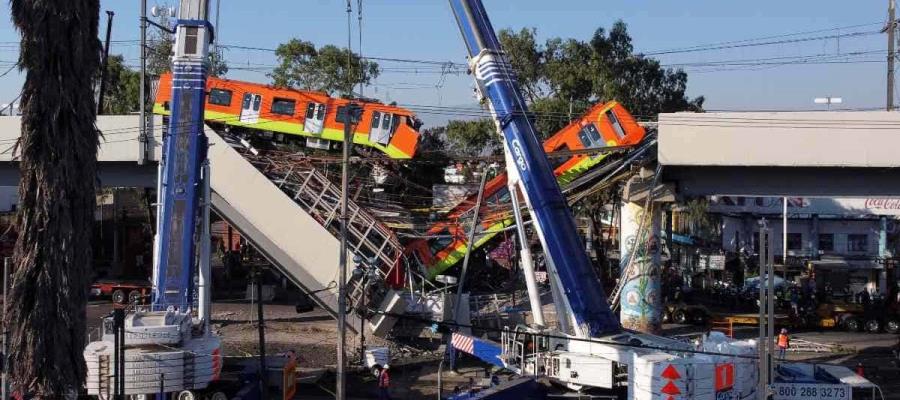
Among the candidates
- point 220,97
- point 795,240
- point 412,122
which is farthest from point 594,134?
point 795,240

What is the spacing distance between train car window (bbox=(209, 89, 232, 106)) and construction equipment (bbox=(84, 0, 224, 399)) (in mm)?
17149

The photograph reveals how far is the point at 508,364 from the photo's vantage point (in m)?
24.1

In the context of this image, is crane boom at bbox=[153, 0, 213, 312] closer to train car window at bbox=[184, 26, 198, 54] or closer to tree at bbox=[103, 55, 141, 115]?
train car window at bbox=[184, 26, 198, 54]

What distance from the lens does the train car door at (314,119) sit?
40.4m

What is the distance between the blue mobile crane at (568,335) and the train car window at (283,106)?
16.1m

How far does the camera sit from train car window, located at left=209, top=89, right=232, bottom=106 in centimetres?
4009

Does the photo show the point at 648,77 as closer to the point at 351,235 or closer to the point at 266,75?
the point at 266,75

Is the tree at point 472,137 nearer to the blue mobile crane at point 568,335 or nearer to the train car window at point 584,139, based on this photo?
the train car window at point 584,139

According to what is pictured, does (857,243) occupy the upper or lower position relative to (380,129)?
lower

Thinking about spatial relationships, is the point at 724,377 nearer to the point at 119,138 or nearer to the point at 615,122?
the point at 615,122

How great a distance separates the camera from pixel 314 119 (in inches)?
1591

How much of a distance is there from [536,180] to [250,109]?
19.3 metres

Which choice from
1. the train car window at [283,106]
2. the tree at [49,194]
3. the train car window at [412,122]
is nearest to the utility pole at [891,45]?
the train car window at [412,122]

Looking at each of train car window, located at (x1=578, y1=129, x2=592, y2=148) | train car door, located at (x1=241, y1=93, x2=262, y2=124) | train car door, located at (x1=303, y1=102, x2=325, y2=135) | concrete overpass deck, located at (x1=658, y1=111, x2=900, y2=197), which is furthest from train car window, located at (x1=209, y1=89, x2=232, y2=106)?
concrete overpass deck, located at (x1=658, y1=111, x2=900, y2=197)
